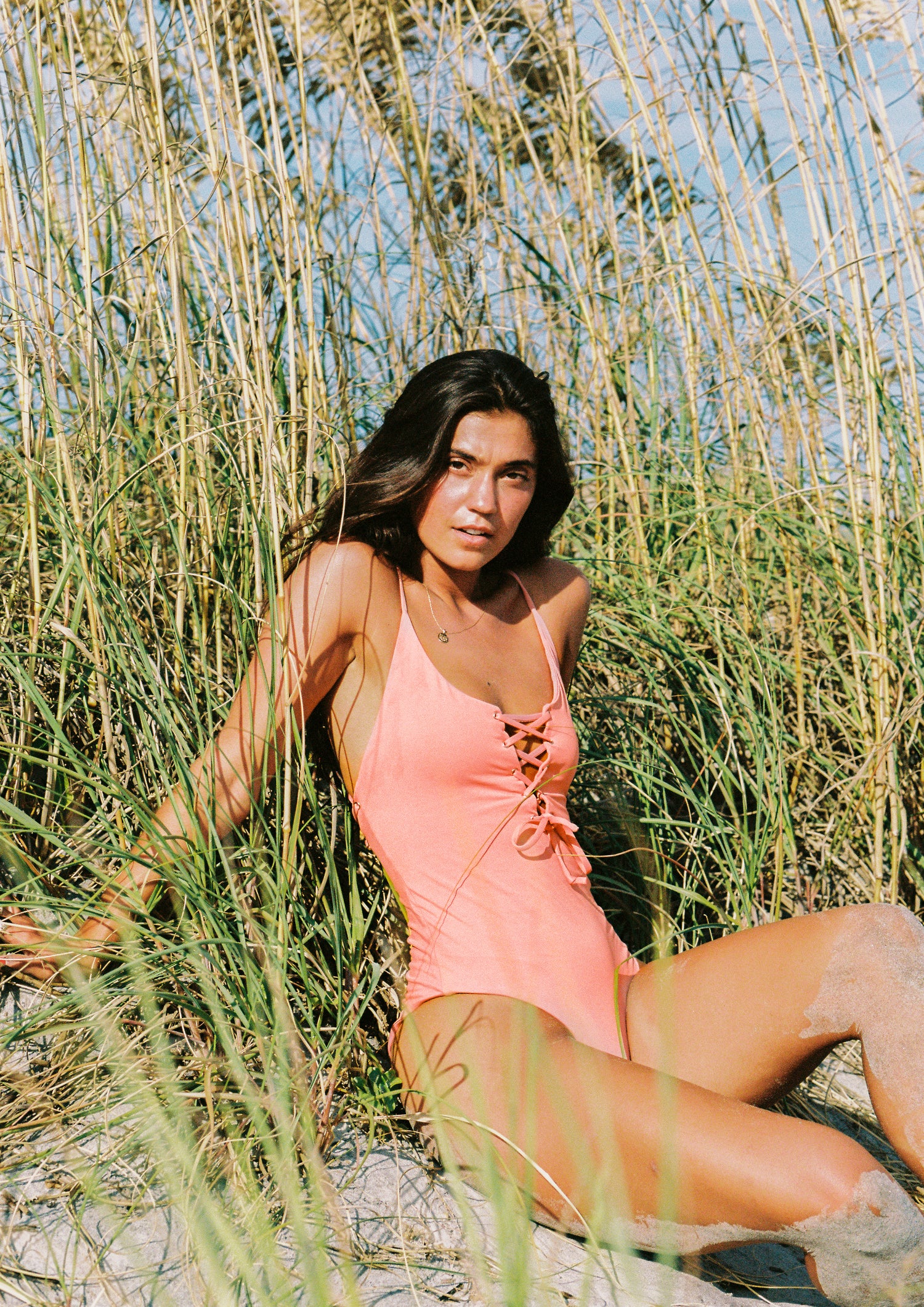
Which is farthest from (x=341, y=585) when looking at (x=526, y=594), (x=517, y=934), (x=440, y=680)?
(x=517, y=934)

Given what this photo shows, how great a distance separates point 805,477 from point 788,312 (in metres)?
0.38

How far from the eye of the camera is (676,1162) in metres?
1.24

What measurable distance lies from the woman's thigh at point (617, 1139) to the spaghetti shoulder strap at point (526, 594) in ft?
2.23

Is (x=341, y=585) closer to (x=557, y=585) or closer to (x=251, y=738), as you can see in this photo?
(x=251, y=738)

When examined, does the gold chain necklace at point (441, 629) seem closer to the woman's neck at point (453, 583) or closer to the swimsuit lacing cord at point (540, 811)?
the woman's neck at point (453, 583)

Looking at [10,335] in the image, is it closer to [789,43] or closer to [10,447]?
[10,447]

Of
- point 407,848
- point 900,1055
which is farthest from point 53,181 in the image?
point 900,1055

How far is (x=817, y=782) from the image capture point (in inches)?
84.4

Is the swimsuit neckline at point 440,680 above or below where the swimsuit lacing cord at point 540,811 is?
above

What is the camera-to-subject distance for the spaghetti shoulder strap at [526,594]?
1.85 meters

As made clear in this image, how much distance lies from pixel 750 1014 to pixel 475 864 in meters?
0.42

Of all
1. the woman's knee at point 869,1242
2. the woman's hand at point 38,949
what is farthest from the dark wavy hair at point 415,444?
the woman's knee at point 869,1242

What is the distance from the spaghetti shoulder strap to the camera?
185cm

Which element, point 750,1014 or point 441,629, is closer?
point 750,1014
